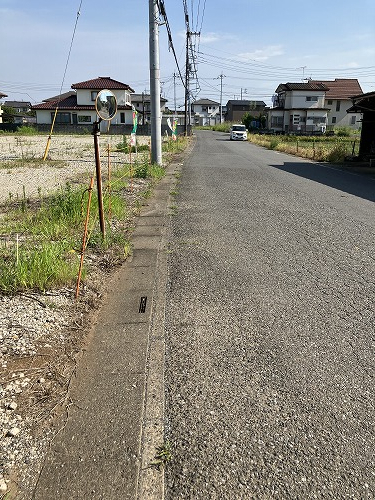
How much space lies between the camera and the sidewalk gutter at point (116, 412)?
185 centimetres

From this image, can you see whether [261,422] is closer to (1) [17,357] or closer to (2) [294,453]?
(2) [294,453]

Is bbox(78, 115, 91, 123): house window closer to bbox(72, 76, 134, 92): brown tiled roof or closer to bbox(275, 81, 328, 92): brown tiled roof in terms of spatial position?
bbox(72, 76, 134, 92): brown tiled roof

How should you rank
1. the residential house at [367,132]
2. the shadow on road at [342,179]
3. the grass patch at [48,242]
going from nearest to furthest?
the grass patch at [48,242], the shadow on road at [342,179], the residential house at [367,132]

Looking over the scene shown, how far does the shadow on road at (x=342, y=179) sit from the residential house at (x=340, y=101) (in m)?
50.9

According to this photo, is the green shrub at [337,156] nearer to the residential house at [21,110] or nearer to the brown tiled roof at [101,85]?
the brown tiled roof at [101,85]

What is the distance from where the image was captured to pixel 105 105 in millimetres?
4863

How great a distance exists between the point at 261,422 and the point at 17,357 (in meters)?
1.64

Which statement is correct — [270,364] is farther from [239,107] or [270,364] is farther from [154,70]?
[239,107]

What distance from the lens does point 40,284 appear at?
368 centimetres

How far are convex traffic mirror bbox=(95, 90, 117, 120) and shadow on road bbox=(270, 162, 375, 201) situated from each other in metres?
6.65

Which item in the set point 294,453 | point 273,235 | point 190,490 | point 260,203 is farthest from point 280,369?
point 260,203

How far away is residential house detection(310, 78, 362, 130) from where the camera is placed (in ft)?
202

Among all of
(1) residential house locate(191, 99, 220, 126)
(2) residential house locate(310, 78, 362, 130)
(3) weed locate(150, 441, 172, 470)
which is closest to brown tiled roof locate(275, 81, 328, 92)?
(2) residential house locate(310, 78, 362, 130)

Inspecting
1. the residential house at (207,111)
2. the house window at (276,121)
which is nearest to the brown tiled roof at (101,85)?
the house window at (276,121)
